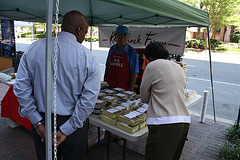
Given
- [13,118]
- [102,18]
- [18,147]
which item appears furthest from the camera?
[102,18]

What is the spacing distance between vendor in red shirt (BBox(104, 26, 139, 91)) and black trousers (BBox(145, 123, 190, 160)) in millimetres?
1413

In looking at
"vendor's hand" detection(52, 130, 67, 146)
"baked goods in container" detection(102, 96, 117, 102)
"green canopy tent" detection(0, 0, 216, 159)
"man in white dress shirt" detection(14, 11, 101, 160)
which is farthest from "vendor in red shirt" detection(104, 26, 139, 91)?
"vendor's hand" detection(52, 130, 67, 146)

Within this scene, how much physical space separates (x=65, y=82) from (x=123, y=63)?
5.70 feet

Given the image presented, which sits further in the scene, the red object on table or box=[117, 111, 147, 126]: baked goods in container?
the red object on table

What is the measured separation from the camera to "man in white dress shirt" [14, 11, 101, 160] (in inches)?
50.6

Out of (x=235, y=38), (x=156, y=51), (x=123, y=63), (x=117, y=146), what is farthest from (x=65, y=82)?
(x=235, y=38)

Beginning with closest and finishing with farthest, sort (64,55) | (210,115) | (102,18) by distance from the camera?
1. (64,55)
2. (102,18)
3. (210,115)

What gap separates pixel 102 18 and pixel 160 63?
9.36 feet

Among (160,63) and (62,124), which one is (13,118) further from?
(160,63)

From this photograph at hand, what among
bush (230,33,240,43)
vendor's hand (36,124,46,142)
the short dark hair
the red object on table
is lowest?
the red object on table

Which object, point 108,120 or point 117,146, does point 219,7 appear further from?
point 108,120

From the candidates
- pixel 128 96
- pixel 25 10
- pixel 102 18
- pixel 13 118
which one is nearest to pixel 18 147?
pixel 13 118

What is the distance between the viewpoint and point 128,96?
2.49 meters

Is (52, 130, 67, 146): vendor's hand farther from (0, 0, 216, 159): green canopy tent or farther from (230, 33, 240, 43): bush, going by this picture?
(230, 33, 240, 43): bush
